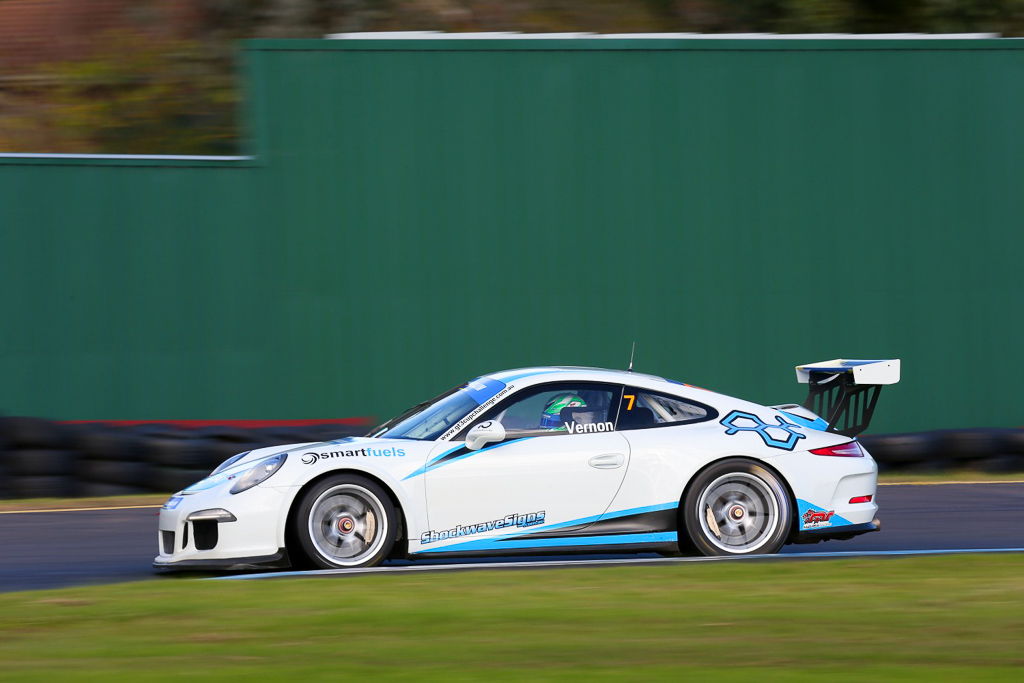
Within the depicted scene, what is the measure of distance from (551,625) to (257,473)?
2.62 meters

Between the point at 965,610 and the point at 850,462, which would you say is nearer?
the point at 965,610

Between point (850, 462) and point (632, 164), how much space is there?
7.93 meters

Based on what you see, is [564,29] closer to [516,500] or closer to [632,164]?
[632,164]

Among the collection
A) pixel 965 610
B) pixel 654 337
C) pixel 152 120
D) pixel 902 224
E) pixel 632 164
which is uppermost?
pixel 152 120

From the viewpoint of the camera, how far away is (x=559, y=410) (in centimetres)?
810

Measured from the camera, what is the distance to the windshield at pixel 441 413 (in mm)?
8070

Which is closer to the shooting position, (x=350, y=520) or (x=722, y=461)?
(x=350, y=520)

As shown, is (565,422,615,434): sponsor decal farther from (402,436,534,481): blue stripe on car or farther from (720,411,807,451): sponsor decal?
(720,411,807,451): sponsor decal

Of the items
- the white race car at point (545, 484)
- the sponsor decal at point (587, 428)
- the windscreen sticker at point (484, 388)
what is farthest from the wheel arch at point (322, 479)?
the sponsor decal at point (587, 428)

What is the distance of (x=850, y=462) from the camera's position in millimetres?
8234

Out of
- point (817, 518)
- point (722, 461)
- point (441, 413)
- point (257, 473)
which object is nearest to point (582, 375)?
point (441, 413)

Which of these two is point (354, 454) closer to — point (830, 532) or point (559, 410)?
point (559, 410)

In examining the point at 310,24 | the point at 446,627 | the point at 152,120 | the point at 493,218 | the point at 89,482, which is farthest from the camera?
the point at 310,24

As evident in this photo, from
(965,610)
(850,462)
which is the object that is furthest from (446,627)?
(850,462)
